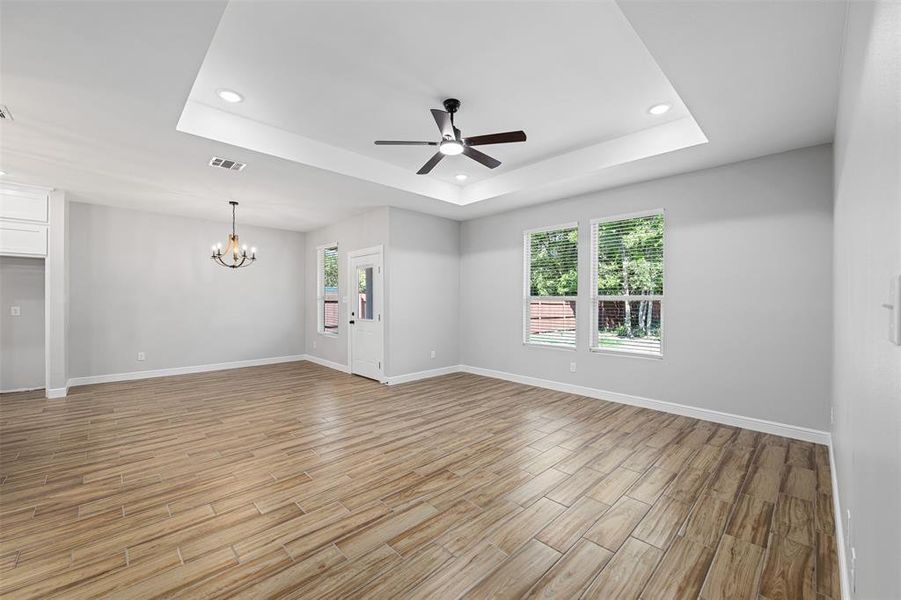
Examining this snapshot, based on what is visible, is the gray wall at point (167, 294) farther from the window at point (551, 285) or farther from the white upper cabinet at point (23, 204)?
the window at point (551, 285)

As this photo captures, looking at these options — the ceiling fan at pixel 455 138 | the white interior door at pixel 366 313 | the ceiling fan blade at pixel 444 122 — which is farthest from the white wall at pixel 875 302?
the white interior door at pixel 366 313

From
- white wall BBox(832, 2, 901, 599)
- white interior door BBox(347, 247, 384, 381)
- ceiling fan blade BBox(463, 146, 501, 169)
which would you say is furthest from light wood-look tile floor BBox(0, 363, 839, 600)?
ceiling fan blade BBox(463, 146, 501, 169)

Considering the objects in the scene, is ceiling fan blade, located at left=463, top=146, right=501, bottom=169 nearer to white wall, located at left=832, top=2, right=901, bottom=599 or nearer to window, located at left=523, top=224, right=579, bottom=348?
window, located at left=523, top=224, right=579, bottom=348

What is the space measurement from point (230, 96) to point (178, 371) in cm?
547

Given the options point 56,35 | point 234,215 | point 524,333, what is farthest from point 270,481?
point 234,215

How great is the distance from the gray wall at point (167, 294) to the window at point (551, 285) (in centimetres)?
508

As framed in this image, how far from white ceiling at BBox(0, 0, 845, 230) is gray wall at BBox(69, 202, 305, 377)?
1.48 meters

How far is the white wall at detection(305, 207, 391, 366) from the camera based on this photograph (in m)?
6.15

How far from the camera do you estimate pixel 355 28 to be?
243 centimetres

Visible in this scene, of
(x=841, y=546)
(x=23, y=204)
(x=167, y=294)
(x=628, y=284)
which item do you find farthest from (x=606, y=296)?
(x=23, y=204)

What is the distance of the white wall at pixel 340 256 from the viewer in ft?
20.2

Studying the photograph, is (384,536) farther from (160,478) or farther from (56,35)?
(56,35)

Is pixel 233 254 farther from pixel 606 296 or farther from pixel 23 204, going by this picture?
pixel 606 296

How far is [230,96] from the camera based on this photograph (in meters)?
3.23
